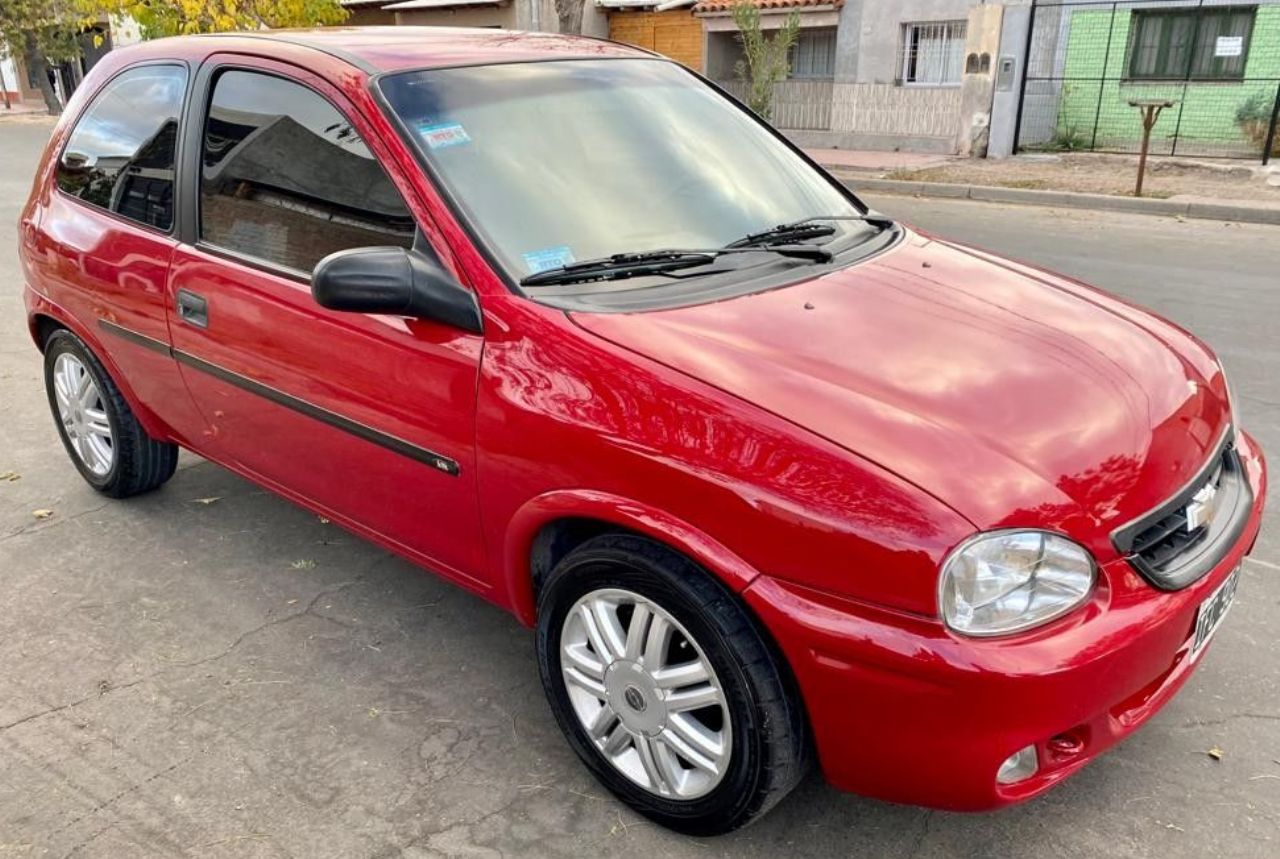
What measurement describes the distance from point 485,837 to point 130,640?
160 centimetres

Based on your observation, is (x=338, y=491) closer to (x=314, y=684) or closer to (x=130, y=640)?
(x=314, y=684)

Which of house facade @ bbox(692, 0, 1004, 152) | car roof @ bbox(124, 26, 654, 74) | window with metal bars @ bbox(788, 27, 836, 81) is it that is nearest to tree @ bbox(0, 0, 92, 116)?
window with metal bars @ bbox(788, 27, 836, 81)

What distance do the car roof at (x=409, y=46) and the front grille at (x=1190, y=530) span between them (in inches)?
88.7

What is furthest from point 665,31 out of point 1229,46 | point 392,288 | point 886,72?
point 392,288

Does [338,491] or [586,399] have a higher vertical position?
[586,399]

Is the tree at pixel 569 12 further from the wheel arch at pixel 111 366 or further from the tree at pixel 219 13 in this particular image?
the wheel arch at pixel 111 366

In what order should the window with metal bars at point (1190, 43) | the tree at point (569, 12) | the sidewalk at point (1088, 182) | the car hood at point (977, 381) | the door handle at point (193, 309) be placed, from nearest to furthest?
the car hood at point (977, 381)
the door handle at point (193, 309)
the sidewalk at point (1088, 182)
the tree at point (569, 12)
the window with metal bars at point (1190, 43)

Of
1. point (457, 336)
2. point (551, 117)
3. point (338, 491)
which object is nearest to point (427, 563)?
point (338, 491)

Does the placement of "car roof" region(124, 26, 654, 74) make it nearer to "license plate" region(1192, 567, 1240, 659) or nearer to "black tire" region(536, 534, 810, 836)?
"black tire" region(536, 534, 810, 836)

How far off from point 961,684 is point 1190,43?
17940 millimetres

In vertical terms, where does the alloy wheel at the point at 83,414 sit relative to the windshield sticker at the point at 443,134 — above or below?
below

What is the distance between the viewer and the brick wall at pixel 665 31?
74.6 ft

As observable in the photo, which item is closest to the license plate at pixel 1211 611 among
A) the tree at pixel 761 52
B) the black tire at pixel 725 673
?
the black tire at pixel 725 673

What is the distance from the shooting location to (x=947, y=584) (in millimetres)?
1962
